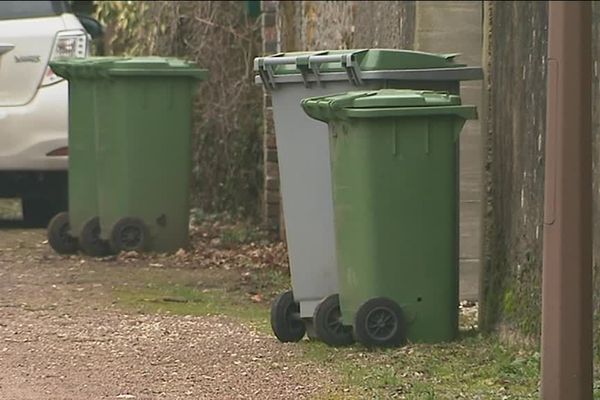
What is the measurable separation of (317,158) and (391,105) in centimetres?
72

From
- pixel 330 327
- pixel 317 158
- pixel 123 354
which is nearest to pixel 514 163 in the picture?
pixel 317 158

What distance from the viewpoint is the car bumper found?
11477mm

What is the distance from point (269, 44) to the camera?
12.5 meters

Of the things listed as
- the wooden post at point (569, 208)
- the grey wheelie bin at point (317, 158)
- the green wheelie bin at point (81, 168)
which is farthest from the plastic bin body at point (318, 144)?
the green wheelie bin at point (81, 168)

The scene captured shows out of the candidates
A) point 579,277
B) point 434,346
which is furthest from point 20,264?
point 579,277

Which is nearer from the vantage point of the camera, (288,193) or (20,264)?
(288,193)

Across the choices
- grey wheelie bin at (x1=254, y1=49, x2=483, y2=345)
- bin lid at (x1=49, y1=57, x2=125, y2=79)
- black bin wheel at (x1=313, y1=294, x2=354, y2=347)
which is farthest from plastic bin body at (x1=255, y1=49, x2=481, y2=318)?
bin lid at (x1=49, y1=57, x2=125, y2=79)

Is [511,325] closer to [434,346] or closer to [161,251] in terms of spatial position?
[434,346]

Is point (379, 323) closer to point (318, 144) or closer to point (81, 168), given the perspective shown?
point (318, 144)

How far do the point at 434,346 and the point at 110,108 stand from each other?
13.0 feet

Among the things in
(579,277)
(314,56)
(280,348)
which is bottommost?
(280,348)

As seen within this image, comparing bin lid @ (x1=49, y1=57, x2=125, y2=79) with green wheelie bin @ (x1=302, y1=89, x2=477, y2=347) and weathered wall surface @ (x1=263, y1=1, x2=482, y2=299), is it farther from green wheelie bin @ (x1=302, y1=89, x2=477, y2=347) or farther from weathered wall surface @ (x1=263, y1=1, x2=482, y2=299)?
green wheelie bin @ (x1=302, y1=89, x2=477, y2=347)

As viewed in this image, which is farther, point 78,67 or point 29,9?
point 29,9

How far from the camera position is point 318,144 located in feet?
25.3
